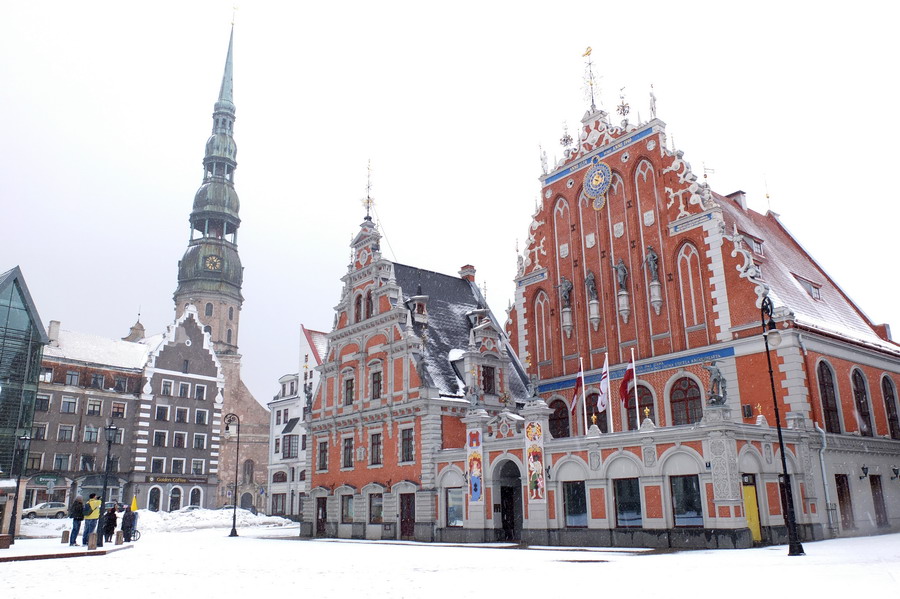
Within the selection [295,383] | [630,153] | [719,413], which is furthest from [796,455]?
[295,383]

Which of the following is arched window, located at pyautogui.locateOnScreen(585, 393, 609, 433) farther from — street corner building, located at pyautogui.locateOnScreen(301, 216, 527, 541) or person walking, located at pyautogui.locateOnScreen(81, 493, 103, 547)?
person walking, located at pyautogui.locateOnScreen(81, 493, 103, 547)

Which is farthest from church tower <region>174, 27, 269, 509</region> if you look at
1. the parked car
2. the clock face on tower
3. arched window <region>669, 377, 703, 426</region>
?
arched window <region>669, 377, 703, 426</region>

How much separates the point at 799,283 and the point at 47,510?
1982 inches

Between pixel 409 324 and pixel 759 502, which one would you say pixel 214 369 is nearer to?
pixel 409 324

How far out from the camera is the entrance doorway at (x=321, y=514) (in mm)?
38875

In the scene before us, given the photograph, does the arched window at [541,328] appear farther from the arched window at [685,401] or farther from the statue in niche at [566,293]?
the arched window at [685,401]

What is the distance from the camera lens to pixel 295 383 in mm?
67938

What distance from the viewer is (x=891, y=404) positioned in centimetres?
3462

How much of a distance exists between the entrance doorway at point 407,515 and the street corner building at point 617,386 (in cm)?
11

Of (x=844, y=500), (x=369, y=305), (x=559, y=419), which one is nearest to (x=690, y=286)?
(x=559, y=419)

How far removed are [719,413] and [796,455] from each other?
17.1 ft

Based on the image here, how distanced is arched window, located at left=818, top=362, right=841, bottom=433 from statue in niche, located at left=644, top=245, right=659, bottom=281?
7555 millimetres

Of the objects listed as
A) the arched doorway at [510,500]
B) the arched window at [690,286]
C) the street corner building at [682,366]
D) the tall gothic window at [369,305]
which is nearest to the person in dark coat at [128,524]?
the tall gothic window at [369,305]

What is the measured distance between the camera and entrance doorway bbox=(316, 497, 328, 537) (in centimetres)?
3888
